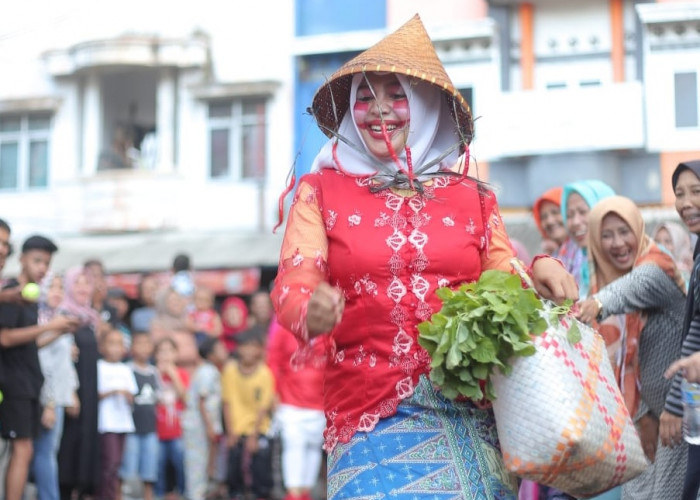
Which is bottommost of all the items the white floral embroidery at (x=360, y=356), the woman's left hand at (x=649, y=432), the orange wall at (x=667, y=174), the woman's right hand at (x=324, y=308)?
the woman's left hand at (x=649, y=432)

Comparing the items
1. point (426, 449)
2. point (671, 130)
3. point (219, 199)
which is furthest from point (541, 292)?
point (219, 199)

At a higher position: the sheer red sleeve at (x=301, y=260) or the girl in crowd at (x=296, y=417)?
the sheer red sleeve at (x=301, y=260)

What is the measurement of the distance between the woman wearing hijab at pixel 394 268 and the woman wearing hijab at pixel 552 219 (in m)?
3.97

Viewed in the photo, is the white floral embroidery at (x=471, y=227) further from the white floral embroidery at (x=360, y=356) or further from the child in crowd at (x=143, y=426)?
the child in crowd at (x=143, y=426)

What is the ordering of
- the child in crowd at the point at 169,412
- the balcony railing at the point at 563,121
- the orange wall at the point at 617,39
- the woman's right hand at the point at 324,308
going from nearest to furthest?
the woman's right hand at the point at 324,308, the child in crowd at the point at 169,412, the balcony railing at the point at 563,121, the orange wall at the point at 617,39

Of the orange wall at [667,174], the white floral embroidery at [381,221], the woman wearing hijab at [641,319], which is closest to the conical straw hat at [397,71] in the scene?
the white floral embroidery at [381,221]

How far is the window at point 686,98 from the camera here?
18.1 metres

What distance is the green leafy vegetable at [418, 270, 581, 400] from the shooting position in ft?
12.3

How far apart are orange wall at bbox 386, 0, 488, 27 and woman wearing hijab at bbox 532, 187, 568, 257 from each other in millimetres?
12915

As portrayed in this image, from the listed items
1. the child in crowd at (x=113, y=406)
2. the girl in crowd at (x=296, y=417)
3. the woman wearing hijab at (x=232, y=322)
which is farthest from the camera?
the woman wearing hijab at (x=232, y=322)

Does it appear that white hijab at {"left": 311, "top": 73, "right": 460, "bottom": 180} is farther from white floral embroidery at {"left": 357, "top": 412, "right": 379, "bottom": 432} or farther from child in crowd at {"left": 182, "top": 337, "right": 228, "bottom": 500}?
child in crowd at {"left": 182, "top": 337, "right": 228, "bottom": 500}

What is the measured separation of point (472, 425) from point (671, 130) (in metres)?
15.9

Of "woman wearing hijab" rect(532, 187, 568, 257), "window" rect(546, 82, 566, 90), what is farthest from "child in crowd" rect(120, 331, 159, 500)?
"window" rect(546, 82, 566, 90)

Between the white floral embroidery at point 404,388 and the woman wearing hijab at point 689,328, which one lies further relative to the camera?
the woman wearing hijab at point 689,328
